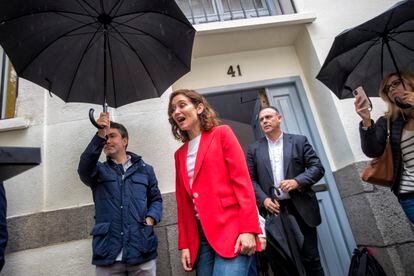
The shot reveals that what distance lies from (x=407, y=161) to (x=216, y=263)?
185 cm

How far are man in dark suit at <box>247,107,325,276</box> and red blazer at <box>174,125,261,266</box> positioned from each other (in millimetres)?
906

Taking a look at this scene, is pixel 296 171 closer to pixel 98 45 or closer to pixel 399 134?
pixel 399 134

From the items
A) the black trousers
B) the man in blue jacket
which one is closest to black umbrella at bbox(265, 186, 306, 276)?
the black trousers

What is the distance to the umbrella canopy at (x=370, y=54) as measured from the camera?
8.48 ft

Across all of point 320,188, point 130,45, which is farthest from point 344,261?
point 130,45

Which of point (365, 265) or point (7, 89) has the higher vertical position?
point (7, 89)

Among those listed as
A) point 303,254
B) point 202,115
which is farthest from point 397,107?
point 202,115

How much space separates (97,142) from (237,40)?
2.82m

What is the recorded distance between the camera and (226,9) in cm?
468

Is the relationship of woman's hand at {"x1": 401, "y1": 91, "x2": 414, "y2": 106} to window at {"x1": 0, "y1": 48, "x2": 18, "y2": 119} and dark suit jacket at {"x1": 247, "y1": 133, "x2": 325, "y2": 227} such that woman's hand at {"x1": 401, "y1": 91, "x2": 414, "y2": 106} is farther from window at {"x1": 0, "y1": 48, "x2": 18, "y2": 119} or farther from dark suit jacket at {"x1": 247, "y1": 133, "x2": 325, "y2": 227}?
window at {"x1": 0, "y1": 48, "x2": 18, "y2": 119}

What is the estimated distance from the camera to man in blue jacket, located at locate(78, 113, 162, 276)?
2.24 m

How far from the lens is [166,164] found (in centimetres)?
336

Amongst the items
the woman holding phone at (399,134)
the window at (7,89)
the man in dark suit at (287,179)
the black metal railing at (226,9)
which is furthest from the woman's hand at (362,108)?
the window at (7,89)

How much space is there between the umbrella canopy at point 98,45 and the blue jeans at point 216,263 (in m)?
1.43
